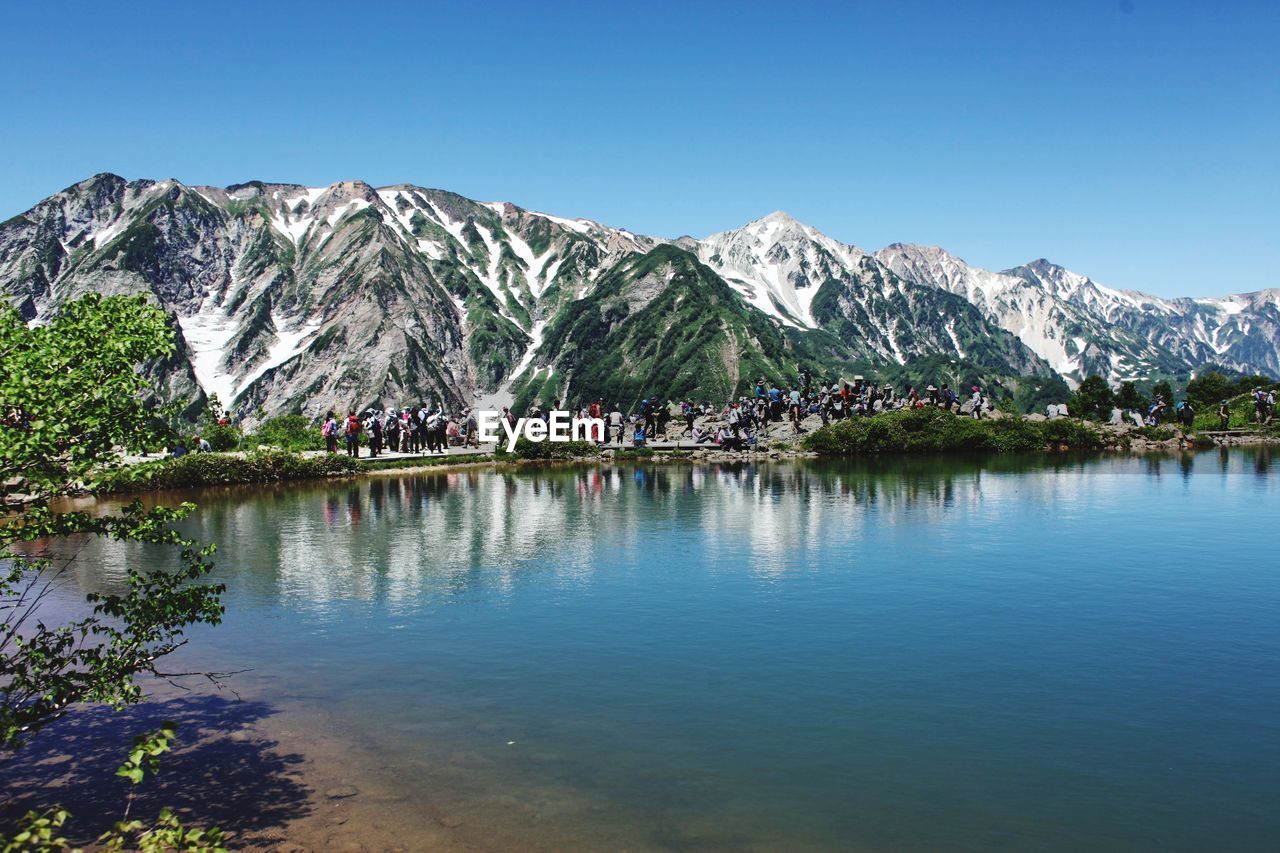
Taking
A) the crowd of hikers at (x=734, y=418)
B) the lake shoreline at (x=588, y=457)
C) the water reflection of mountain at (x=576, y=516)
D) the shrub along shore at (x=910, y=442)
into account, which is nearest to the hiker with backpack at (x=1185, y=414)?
the crowd of hikers at (x=734, y=418)

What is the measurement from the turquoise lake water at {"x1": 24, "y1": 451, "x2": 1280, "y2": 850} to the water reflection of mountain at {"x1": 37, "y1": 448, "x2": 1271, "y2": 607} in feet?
1.09

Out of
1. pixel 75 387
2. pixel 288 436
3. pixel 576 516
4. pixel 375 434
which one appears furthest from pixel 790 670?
pixel 288 436

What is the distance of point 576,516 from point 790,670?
999 inches

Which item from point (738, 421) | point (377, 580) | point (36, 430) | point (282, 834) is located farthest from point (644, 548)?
point (738, 421)

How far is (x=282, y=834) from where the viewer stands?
43.8 feet

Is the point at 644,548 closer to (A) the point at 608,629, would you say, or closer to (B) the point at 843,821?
(A) the point at 608,629

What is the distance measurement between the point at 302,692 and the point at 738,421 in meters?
68.3

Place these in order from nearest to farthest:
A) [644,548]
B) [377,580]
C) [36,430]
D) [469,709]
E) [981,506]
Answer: [36,430]
[469,709]
[377,580]
[644,548]
[981,506]

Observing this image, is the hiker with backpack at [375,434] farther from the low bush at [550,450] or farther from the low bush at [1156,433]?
the low bush at [1156,433]

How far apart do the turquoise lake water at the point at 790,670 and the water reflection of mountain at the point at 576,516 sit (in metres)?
0.33

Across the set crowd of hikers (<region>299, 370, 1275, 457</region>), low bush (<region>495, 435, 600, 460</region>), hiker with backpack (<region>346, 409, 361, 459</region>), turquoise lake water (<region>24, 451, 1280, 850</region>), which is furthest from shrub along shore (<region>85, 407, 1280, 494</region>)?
turquoise lake water (<region>24, 451, 1280, 850</region>)

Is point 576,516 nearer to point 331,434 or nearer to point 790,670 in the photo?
point 790,670

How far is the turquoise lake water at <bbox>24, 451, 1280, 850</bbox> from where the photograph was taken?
45.4 ft

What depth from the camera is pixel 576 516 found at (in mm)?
44625
